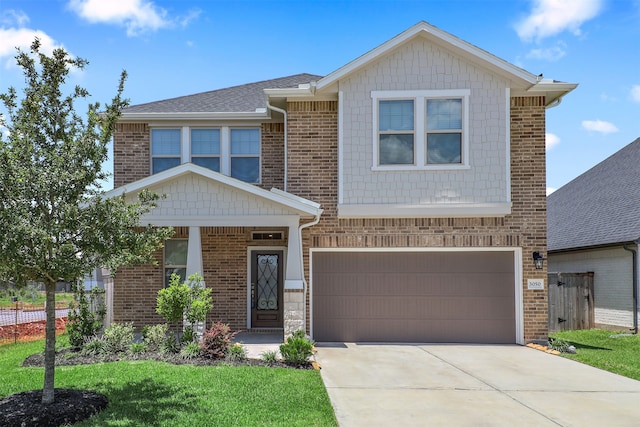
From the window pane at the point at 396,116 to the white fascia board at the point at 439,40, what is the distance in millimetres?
1081

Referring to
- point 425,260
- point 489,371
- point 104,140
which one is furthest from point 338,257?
point 104,140

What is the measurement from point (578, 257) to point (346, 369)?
37.1ft

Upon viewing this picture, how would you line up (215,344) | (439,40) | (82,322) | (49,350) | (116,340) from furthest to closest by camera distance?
(439,40) → (82,322) → (116,340) → (215,344) → (49,350)

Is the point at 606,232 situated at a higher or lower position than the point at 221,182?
lower

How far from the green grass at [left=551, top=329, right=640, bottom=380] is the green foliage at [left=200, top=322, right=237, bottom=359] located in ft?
22.6

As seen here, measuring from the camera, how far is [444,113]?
39.1ft

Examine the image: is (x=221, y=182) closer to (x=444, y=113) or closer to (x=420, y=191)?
(x=420, y=191)

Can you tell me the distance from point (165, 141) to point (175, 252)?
9.24 feet

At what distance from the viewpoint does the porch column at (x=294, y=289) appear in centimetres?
1088

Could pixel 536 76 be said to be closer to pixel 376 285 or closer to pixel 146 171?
pixel 376 285

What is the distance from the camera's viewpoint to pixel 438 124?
1193cm

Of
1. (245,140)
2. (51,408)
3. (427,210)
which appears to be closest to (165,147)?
(245,140)

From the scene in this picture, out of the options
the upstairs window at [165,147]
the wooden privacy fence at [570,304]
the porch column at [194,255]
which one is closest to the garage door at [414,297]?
the porch column at [194,255]

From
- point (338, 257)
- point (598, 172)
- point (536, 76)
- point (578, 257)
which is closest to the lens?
point (536, 76)
